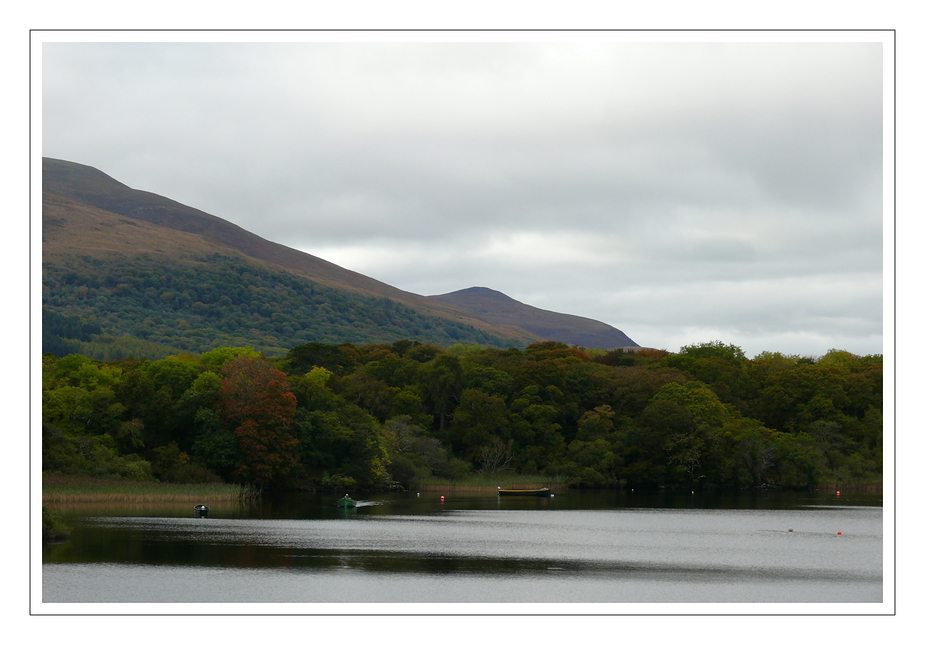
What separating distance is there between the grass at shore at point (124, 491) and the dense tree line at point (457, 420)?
2.36 m

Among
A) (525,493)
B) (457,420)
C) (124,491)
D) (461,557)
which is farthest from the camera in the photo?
(457,420)

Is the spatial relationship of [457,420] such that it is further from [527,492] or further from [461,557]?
[461,557]

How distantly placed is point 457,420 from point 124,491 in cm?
4768

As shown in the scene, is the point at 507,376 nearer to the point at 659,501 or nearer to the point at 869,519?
the point at 659,501

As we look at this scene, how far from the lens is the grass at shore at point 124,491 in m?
57.1

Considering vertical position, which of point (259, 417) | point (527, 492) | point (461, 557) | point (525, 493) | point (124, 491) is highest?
point (259, 417)

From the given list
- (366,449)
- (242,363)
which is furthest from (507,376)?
(242,363)

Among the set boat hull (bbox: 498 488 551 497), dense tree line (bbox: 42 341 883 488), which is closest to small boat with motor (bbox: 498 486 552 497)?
boat hull (bbox: 498 488 551 497)

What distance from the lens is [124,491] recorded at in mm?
61062

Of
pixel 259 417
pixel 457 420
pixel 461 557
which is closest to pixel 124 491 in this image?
pixel 259 417

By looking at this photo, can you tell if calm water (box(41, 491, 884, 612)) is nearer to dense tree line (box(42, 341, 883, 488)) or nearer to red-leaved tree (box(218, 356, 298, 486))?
red-leaved tree (box(218, 356, 298, 486))

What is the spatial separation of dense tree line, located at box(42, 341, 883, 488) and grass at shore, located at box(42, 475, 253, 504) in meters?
2.36

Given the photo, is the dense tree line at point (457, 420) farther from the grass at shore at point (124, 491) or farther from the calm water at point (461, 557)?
the calm water at point (461, 557)

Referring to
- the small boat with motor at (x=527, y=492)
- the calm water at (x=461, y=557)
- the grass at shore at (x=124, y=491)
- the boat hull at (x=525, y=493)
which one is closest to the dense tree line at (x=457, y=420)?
the grass at shore at (x=124, y=491)
